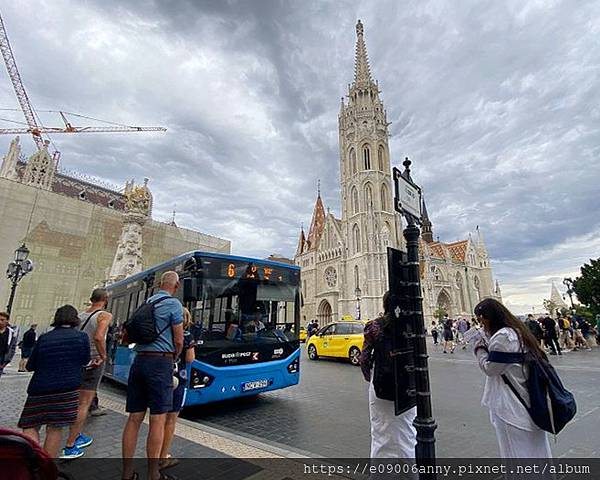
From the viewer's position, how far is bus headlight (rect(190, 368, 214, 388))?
18.2 feet

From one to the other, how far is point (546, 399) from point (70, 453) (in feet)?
16.2

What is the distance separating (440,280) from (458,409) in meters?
49.5

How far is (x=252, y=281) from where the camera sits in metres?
6.75

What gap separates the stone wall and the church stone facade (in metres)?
25.8

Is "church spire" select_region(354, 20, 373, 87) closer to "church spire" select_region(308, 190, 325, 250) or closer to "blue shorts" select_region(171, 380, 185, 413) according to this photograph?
"church spire" select_region(308, 190, 325, 250)

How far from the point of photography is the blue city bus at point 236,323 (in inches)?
227

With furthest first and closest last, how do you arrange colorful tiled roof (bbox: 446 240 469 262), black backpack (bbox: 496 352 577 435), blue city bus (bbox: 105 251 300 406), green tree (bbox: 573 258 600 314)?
colorful tiled roof (bbox: 446 240 469 262), green tree (bbox: 573 258 600 314), blue city bus (bbox: 105 251 300 406), black backpack (bbox: 496 352 577 435)

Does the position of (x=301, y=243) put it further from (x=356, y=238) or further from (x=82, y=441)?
(x=82, y=441)

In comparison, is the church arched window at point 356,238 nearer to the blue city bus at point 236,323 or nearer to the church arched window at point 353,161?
the church arched window at point 353,161

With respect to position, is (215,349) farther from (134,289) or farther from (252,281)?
(134,289)

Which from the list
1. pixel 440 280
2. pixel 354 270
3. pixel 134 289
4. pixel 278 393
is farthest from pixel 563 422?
pixel 440 280

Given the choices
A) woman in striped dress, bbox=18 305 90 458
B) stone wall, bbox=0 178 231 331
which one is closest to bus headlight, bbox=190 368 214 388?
woman in striped dress, bbox=18 305 90 458

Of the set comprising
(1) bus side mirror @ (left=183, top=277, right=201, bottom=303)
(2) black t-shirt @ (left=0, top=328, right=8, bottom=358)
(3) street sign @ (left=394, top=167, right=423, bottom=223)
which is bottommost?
(2) black t-shirt @ (left=0, top=328, right=8, bottom=358)

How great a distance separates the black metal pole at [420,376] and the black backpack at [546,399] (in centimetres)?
68
